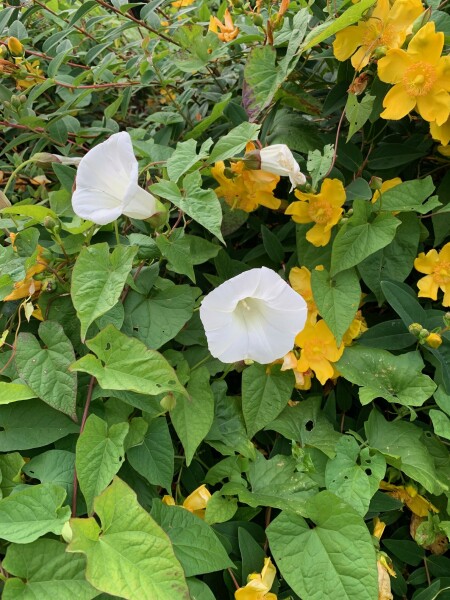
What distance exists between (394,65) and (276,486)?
0.71 meters

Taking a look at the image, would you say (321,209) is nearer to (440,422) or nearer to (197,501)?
(440,422)

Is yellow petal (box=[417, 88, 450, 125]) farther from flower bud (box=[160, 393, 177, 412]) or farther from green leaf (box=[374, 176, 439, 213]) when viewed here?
flower bud (box=[160, 393, 177, 412])

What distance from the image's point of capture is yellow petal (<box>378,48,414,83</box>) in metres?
0.88

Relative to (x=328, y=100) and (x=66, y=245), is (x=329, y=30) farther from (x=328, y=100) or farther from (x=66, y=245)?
(x=66, y=245)

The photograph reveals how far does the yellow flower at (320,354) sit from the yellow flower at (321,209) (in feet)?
0.57

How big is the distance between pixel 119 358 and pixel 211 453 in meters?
0.28

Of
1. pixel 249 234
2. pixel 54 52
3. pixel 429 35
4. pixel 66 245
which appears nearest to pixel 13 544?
pixel 66 245

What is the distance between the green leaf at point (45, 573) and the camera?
0.66m

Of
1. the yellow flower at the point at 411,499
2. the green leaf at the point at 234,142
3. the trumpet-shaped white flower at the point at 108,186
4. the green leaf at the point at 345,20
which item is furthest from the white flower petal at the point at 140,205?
the yellow flower at the point at 411,499

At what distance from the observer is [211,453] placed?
3.10 ft

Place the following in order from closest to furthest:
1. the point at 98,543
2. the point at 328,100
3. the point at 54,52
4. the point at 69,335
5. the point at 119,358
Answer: the point at 98,543 → the point at 119,358 → the point at 69,335 → the point at 328,100 → the point at 54,52

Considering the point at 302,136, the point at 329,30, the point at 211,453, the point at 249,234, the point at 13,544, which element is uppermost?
the point at 329,30

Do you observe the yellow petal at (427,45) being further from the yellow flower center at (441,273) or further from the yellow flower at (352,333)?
the yellow flower at (352,333)

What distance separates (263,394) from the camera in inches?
35.4
